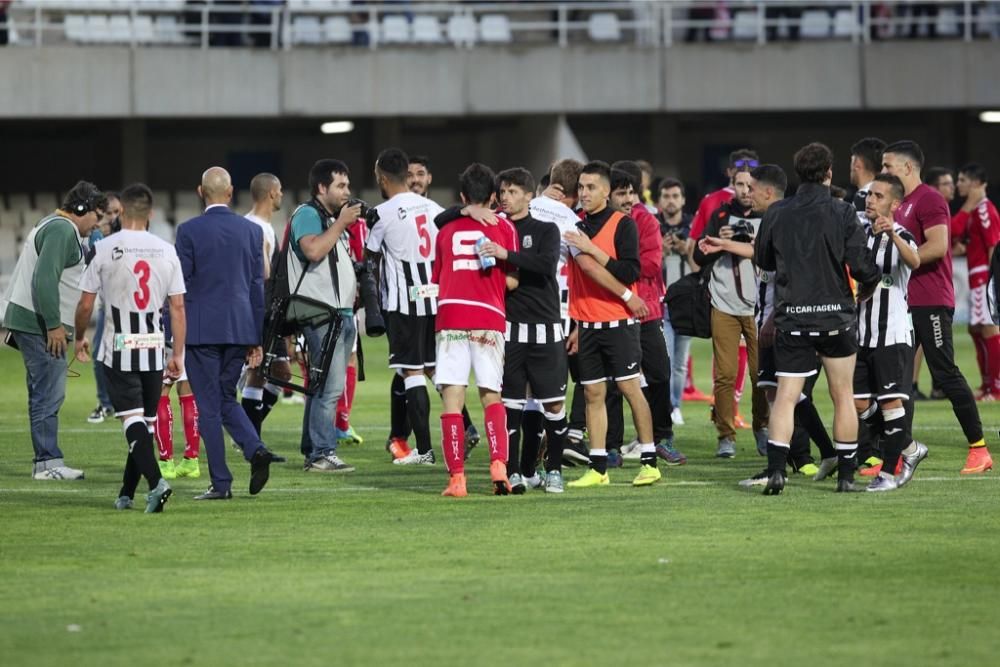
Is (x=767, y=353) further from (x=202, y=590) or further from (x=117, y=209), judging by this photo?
(x=117, y=209)

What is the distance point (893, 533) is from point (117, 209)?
32.3 feet

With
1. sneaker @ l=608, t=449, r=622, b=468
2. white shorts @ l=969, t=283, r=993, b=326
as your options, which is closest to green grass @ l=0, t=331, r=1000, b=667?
sneaker @ l=608, t=449, r=622, b=468

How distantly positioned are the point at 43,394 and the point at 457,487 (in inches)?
133

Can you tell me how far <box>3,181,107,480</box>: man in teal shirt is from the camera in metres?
11.9

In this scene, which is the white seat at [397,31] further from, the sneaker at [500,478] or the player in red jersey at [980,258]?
the sneaker at [500,478]

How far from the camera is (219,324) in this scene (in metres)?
10.6

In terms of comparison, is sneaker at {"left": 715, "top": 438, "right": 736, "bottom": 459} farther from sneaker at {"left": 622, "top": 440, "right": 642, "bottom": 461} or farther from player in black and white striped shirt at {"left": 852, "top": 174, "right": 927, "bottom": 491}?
player in black and white striped shirt at {"left": 852, "top": 174, "right": 927, "bottom": 491}

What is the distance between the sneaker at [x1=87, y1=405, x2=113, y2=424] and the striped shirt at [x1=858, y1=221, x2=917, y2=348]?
862cm

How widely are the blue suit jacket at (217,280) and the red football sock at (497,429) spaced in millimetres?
1520

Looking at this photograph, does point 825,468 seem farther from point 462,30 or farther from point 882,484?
point 462,30

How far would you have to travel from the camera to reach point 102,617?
23.5ft

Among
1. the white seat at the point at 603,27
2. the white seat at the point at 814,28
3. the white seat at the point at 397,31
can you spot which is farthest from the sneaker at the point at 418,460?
the white seat at the point at 814,28

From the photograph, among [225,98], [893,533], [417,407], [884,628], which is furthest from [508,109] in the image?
[884,628]

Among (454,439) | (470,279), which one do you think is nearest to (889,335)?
(470,279)
